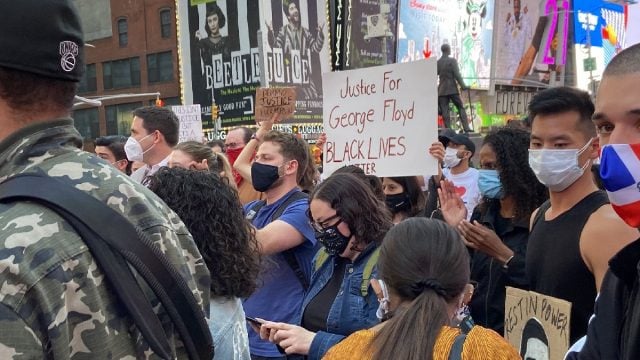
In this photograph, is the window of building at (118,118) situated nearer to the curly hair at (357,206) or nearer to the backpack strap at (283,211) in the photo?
the backpack strap at (283,211)

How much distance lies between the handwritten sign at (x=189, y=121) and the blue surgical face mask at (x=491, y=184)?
8152 millimetres

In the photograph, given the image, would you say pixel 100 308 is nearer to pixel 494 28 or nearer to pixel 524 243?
pixel 524 243

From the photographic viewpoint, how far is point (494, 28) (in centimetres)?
4712

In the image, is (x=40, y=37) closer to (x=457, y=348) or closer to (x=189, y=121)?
(x=457, y=348)

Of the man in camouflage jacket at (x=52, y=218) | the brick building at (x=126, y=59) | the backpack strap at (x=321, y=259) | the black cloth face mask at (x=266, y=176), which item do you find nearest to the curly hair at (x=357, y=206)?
the backpack strap at (x=321, y=259)

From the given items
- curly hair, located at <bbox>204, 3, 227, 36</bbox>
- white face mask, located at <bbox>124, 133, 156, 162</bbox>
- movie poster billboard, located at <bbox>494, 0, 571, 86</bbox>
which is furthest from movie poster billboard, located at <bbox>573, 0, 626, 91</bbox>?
white face mask, located at <bbox>124, 133, 156, 162</bbox>

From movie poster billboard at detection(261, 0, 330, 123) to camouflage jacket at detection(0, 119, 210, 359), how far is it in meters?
29.7

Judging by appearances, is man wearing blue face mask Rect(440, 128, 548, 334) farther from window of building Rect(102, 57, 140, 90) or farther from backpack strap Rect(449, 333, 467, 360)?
window of building Rect(102, 57, 140, 90)

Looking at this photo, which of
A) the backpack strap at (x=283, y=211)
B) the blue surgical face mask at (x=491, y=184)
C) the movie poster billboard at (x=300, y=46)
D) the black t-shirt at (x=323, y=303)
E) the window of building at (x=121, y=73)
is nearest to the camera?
the black t-shirt at (x=323, y=303)

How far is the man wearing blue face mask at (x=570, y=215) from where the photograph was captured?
290 cm

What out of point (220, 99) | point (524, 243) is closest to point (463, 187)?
point (524, 243)

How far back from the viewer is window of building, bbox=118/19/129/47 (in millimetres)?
50841

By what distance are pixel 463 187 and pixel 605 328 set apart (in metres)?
5.48

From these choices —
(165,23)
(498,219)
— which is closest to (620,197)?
(498,219)
